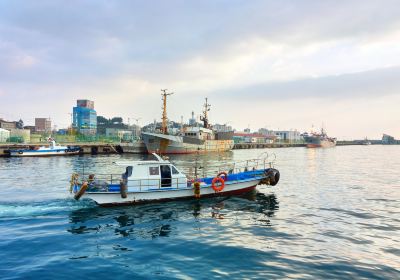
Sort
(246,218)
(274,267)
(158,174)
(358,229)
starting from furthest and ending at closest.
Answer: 1. (158,174)
2. (246,218)
3. (358,229)
4. (274,267)

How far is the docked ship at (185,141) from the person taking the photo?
82.1 meters

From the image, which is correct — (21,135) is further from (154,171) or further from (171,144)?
(154,171)

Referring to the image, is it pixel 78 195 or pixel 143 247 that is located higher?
pixel 78 195

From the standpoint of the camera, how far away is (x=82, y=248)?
13.7 meters

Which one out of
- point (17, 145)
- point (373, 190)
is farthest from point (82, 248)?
point (17, 145)

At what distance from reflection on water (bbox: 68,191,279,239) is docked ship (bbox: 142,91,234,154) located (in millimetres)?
48919

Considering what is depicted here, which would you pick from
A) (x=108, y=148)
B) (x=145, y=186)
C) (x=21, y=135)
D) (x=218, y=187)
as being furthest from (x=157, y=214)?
(x=21, y=135)

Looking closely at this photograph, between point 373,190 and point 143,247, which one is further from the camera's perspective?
point 373,190

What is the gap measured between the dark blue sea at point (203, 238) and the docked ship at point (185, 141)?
50.3 meters

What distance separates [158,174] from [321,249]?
1254 centimetres

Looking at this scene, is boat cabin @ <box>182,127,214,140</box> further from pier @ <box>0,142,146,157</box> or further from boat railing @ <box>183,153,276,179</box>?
boat railing @ <box>183,153,276,179</box>

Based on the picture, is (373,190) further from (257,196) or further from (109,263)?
(109,263)

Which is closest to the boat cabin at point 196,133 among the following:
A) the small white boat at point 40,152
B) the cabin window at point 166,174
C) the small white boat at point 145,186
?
the small white boat at point 40,152

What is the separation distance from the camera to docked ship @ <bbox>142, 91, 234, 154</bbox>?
82125 mm
